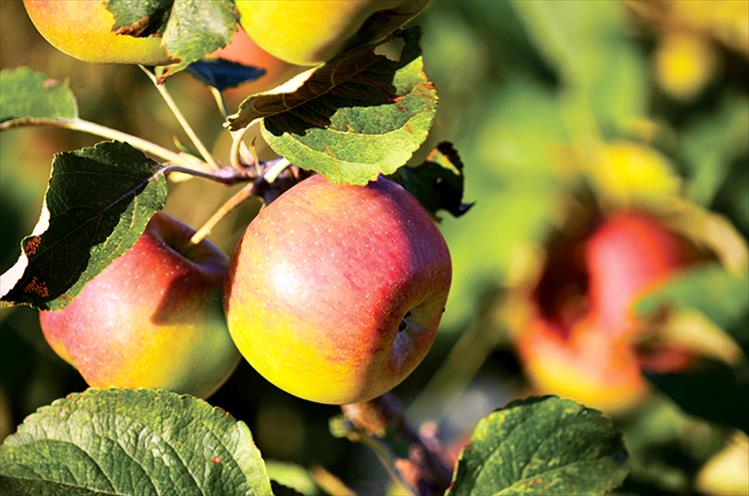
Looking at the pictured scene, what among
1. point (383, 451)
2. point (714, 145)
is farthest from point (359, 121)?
point (714, 145)

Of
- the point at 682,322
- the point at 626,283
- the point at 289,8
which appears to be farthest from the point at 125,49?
the point at 626,283

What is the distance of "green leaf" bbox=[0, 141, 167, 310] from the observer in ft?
1.88

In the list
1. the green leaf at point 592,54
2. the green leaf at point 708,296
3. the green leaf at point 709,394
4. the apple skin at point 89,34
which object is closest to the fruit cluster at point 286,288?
the apple skin at point 89,34

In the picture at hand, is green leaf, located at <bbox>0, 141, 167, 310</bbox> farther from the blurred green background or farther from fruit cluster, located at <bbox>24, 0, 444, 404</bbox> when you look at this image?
the blurred green background

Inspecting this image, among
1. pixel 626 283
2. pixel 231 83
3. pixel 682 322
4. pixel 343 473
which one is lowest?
pixel 343 473

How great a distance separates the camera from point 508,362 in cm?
196

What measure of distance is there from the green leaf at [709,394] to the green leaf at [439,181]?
308 mm

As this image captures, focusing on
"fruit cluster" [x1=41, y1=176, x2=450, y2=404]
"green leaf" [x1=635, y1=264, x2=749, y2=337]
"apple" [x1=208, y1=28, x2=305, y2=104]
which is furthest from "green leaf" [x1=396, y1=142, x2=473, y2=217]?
"apple" [x1=208, y1=28, x2=305, y2=104]

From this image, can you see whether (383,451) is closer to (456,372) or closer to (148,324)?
(148,324)

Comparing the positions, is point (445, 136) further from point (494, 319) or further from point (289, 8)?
point (289, 8)

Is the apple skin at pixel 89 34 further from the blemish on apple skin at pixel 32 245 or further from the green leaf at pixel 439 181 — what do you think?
the green leaf at pixel 439 181

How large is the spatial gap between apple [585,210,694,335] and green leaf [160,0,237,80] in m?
1.20

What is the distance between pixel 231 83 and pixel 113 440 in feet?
1.00

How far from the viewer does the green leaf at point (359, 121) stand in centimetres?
60
